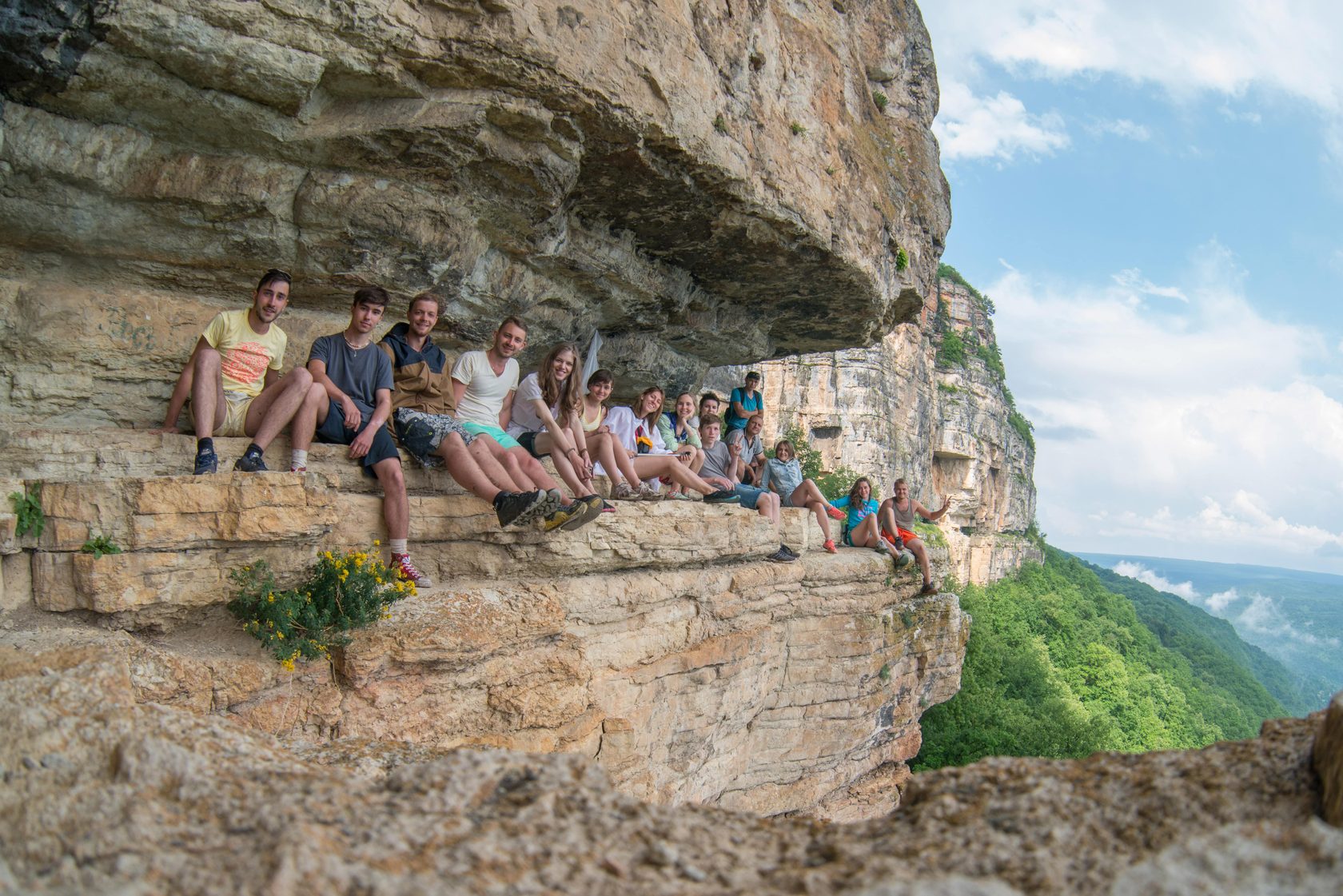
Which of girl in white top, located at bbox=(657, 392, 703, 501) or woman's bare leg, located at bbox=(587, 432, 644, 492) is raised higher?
girl in white top, located at bbox=(657, 392, 703, 501)

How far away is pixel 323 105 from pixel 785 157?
15.1 feet

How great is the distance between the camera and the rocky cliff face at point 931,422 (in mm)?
33875

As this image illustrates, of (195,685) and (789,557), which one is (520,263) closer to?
(789,557)

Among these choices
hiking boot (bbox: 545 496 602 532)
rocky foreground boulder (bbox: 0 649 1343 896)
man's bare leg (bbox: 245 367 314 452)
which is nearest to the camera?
rocky foreground boulder (bbox: 0 649 1343 896)

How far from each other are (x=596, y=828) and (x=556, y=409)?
5.11 m

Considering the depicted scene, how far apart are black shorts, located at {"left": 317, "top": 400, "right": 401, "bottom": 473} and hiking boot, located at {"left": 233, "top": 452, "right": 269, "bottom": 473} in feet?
2.23

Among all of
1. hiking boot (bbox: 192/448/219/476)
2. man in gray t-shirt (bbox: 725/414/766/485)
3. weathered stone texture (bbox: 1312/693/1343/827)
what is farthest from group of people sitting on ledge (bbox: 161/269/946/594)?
weathered stone texture (bbox: 1312/693/1343/827)

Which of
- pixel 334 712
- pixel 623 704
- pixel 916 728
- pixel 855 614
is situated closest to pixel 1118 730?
pixel 916 728

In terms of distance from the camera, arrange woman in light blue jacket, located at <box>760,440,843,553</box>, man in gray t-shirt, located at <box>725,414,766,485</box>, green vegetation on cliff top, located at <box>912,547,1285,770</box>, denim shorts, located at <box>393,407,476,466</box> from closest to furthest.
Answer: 1. denim shorts, located at <box>393,407,476,466</box>
2. man in gray t-shirt, located at <box>725,414,766,485</box>
3. woman in light blue jacket, located at <box>760,440,843,553</box>
4. green vegetation on cliff top, located at <box>912,547,1285,770</box>

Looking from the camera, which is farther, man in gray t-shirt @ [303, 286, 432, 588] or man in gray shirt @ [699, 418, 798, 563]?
man in gray shirt @ [699, 418, 798, 563]

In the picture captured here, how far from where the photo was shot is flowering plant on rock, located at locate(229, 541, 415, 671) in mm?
4824

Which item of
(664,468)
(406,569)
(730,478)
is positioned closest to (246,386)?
(406,569)

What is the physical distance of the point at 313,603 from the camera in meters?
5.01

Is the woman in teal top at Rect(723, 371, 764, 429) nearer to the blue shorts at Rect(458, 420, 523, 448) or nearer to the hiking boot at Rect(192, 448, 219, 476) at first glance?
the blue shorts at Rect(458, 420, 523, 448)
